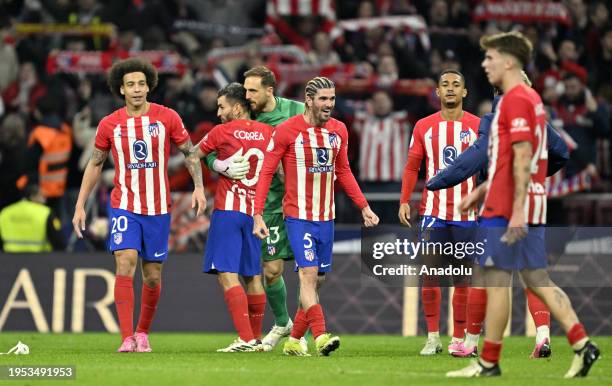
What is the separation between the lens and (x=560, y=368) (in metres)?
9.27

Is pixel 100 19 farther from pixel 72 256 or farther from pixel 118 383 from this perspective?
pixel 118 383

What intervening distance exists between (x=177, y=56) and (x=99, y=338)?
18.2ft

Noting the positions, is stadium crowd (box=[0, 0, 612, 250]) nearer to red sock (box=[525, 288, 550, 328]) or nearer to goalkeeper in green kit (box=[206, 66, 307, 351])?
goalkeeper in green kit (box=[206, 66, 307, 351])

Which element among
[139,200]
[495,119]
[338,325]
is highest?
[495,119]

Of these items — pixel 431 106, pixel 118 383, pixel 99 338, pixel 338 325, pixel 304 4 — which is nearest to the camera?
pixel 118 383

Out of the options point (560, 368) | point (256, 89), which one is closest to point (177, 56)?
point (256, 89)

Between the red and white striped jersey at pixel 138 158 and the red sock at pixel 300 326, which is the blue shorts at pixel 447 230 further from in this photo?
the red and white striped jersey at pixel 138 158

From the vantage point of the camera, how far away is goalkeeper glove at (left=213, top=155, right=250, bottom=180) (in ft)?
35.7

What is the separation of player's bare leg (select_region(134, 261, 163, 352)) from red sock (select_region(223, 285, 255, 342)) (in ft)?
2.11

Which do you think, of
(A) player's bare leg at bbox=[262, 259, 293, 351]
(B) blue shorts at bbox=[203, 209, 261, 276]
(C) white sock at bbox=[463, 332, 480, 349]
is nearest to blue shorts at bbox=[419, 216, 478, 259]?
(C) white sock at bbox=[463, 332, 480, 349]

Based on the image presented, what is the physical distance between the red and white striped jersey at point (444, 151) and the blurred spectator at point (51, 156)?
6.59m

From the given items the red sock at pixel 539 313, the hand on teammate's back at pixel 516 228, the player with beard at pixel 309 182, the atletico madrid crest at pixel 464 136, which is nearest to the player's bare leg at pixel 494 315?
the hand on teammate's back at pixel 516 228

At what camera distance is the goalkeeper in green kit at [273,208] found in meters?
11.1

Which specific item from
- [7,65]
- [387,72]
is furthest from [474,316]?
[7,65]
